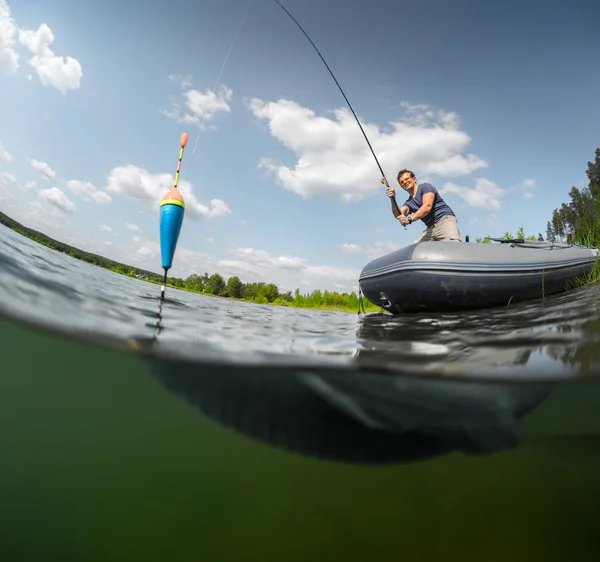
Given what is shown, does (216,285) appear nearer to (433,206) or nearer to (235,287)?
(235,287)

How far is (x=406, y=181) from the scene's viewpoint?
5555 mm

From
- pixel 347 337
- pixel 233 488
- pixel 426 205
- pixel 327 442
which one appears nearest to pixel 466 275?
pixel 426 205

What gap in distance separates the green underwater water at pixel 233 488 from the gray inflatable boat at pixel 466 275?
4.80 feet

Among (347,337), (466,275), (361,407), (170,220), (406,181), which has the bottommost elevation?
(361,407)

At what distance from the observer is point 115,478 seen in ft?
10.2

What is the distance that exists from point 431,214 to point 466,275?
151cm

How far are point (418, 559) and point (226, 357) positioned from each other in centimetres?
176

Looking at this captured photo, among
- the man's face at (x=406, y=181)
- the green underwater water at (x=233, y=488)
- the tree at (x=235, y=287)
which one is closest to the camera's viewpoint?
the green underwater water at (x=233, y=488)

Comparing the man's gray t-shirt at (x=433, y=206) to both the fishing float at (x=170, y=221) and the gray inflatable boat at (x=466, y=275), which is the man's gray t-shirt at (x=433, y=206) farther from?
the fishing float at (x=170, y=221)

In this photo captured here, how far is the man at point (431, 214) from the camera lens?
5000mm

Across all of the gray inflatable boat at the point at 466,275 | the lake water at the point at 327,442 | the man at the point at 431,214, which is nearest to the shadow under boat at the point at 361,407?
the lake water at the point at 327,442

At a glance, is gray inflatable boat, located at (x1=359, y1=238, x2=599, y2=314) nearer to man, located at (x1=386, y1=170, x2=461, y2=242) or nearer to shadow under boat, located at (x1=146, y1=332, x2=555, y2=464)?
man, located at (x1=386, y1=170, x2=461, y2=242)

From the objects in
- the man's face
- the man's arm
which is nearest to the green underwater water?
→ the man's arm

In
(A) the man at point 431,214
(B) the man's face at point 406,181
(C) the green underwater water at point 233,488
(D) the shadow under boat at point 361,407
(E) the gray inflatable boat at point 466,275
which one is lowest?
(C) the green underwater water at point 233,488
